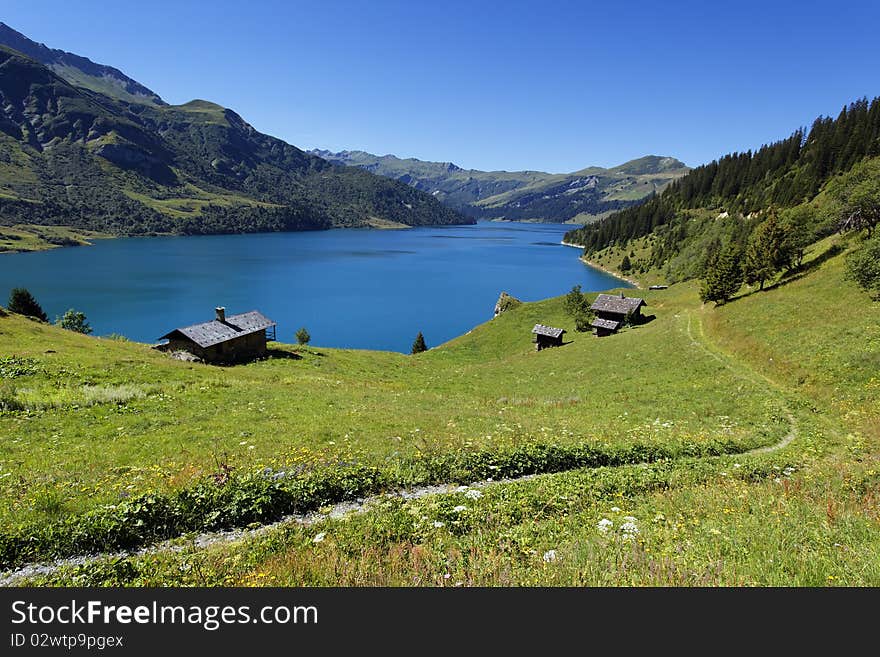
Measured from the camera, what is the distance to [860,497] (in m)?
9.52

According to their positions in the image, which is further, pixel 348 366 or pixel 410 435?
pixel 348 366

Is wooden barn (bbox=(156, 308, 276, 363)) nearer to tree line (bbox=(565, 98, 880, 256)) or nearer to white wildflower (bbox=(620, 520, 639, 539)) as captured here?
white wildflower (bbox=(620, 520, 639, 539))

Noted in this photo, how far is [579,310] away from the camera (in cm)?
7650

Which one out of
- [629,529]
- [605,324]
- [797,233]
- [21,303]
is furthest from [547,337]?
[21,303]

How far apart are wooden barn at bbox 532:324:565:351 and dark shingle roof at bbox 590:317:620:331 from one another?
590 centimetres

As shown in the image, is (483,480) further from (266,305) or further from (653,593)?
(266,305)

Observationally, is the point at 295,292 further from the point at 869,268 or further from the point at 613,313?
the point at 869,268

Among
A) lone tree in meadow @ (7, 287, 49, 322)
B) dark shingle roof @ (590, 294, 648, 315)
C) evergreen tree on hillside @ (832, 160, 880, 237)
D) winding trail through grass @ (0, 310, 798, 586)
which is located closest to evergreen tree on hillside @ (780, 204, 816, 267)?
evergreen tree on hillside @ (832, 160, 880, 237)

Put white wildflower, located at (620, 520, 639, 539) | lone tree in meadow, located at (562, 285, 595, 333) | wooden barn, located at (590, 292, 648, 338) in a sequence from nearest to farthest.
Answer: white wildflower, located at (620, 520, 639, 539), wooden barn, located at (590, 292, 648, 338), lone tree in meadow, located at (562, 285, 595, 333)

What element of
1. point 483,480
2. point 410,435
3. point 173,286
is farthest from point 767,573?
point 173,286

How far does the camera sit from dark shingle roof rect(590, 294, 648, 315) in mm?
67688

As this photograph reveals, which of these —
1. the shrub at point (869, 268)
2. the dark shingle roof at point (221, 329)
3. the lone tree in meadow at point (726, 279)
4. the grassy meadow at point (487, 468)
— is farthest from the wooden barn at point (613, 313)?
the dark shingle roof at point (221, 329)

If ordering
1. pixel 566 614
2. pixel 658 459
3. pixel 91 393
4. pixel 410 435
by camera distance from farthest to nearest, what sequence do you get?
pixel 91 393 < pixel 410 435 < pixel 658 459 < pixel 566 614

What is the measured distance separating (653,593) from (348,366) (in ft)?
156
